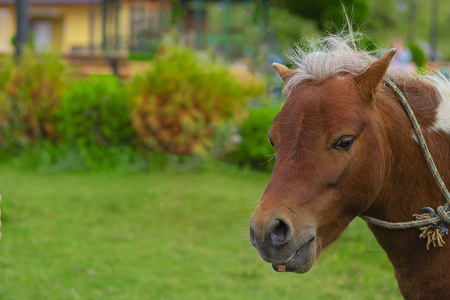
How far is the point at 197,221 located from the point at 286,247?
542 centimetres

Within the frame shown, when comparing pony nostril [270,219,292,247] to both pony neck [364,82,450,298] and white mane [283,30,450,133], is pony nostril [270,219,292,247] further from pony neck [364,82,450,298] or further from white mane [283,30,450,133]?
white mane [283,30,450,133]

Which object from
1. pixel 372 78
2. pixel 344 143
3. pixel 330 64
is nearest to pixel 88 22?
pixel 330 64

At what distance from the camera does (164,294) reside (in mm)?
5133

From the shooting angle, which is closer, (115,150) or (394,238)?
(394,238)

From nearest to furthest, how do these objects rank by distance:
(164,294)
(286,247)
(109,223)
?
(286,247)
(164,294)
(109,223)

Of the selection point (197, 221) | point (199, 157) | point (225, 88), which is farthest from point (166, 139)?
point (197, 221)

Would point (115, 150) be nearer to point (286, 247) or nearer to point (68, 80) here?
point (68, 80)

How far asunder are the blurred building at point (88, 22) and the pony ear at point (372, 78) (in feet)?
67.4

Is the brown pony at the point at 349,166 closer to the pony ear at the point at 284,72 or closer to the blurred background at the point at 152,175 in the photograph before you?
the pony ear at the point at 284,72

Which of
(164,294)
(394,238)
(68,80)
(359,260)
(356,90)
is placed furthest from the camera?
(68,80)

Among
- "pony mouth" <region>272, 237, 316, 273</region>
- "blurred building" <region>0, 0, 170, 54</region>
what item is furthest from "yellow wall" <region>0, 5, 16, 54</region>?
"pony mouth" <region>272, 237, 316, 273</region>

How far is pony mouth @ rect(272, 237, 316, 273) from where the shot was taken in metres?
2.27

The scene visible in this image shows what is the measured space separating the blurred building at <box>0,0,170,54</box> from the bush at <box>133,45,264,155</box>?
12639 millimetres

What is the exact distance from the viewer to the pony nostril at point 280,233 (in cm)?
219
